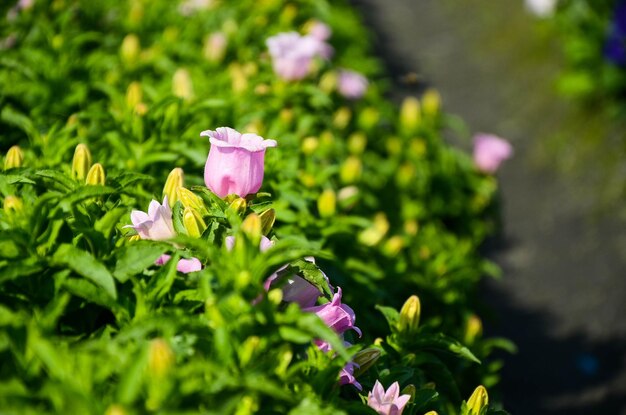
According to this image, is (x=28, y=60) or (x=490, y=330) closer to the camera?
(x=28, y=60)

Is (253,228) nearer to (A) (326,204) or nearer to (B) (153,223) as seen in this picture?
(B) (153,223)

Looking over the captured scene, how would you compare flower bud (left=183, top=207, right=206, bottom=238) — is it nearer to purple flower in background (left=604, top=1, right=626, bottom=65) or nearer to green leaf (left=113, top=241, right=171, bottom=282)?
green leaf (left=113, top=241, right=171, bottom=282)

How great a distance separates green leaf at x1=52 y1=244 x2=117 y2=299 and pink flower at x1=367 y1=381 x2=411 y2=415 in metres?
0.61

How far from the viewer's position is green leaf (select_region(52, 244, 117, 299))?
156cm

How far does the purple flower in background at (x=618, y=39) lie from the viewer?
5176 millimetres

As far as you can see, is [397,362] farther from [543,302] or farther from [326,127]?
[543,302]

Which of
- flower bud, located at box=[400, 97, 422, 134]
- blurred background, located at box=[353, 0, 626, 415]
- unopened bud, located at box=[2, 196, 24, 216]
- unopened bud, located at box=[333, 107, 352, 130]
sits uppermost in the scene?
unopened bud, located at box=[2, 196, 24, 216]

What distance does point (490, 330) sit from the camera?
154 inches

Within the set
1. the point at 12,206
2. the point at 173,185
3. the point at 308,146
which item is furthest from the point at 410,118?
the point at 12,206

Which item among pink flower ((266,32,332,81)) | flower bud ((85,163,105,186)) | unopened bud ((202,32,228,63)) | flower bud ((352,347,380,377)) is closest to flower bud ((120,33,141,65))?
unopened bud ((202,32,228,63))

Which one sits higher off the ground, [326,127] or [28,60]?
[28,60]

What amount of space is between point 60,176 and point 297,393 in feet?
2.81

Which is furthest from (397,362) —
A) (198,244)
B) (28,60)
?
(28,60)

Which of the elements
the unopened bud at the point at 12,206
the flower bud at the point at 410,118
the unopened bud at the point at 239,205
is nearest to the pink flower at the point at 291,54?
the flower bud at the point at 410,118
